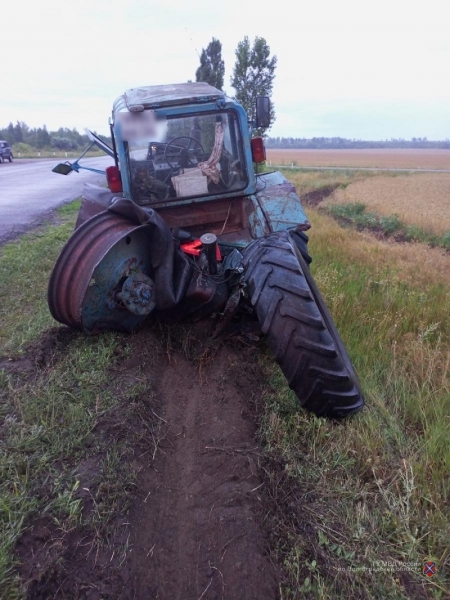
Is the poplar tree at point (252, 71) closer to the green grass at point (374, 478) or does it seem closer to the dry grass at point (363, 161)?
the green grass at point (374, 478)

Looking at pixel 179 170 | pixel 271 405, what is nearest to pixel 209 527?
pixel 271 405

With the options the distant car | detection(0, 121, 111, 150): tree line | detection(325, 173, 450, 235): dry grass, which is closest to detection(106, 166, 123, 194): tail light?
detection(325, 173, 450, 235): dry grass

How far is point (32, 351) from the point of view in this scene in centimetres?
355

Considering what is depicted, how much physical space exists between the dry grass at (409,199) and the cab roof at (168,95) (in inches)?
398

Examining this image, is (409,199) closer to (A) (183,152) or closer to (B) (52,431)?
(A) (183,152)

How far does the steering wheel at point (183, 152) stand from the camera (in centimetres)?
403

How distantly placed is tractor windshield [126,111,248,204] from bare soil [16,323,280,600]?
4.86ft

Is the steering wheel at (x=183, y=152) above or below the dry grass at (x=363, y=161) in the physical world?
above

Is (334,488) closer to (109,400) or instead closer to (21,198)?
(109,400)

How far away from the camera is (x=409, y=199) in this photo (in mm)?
19953

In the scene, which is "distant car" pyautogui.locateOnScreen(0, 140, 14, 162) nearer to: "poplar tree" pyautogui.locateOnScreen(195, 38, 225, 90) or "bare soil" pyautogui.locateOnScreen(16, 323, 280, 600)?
"poplar tree" pyautogui.locateOnScreen(195, 38, 225, 90)

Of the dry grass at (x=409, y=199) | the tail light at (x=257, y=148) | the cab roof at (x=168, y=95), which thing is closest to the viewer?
the cab roof at (x=168, y=95)

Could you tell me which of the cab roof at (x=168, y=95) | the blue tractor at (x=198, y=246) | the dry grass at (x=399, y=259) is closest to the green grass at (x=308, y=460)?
the blue tractor at (x=198, y=246)

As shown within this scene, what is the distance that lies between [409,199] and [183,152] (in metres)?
18.1
